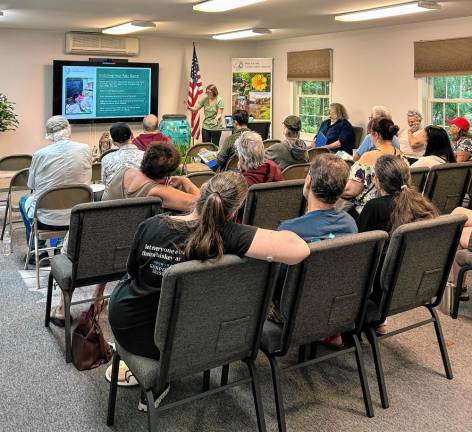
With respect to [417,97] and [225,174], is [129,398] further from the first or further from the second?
[417,97]

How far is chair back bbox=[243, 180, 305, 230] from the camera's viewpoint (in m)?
3.51

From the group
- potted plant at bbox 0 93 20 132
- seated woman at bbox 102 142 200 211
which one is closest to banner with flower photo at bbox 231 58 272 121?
potted plant at bbox 0 93 20 132

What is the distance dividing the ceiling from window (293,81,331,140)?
3.45ft

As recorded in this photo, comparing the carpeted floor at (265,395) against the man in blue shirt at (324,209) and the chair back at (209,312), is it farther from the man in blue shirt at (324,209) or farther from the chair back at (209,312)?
the man in blue shirt at (324,209)

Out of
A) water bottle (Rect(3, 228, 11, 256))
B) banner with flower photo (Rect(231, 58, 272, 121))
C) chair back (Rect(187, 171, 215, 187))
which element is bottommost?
water bottle (Rect(3, 228, 11, 256))

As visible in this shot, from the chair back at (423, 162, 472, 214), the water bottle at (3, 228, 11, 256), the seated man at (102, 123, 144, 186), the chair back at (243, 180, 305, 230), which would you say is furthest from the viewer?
the water bottle at (3, 228, 11, 256)

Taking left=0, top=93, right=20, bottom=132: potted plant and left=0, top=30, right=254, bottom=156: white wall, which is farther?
left=0, top=30, right=254, bottom=156: white wall

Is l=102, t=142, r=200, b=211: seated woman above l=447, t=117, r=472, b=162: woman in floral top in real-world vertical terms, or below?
below

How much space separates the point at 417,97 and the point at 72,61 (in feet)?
18.0

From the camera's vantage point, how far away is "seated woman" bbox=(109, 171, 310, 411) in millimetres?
1899

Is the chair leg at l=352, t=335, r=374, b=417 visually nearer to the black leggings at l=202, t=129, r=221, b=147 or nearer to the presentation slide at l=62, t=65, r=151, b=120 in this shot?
the black leggings at l=202, t=129, r=221, b=147

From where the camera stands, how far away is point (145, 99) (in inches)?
398

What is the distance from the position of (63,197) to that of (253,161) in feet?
4.48

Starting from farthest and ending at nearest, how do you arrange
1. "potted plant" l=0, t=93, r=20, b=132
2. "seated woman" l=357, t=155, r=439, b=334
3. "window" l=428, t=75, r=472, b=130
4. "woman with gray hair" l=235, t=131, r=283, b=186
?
"potted plant" l=0, t=93, r=20, b=132
"window" l=428, t=75, r=472, b=130
"woman with gray hair" l=235, t=131, r=283, b=186
"seated woman" l=357, t=155, r=439, b=334
